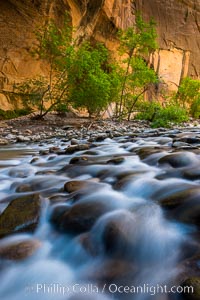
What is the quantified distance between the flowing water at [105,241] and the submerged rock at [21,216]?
19 mm

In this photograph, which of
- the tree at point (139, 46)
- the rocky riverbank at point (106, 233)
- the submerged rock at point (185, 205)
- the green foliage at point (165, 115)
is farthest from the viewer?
the tree at point (139, 46)

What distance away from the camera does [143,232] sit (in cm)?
144

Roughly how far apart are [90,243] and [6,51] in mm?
12852

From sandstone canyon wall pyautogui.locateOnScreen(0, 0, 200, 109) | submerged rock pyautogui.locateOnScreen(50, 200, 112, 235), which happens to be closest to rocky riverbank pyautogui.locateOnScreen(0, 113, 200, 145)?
sandstone canyon wall pyautogui.locateOnScreen(0, 0, 200, 109)

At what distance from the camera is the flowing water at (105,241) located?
1163 millimetres

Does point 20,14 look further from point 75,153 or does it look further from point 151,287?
point 151,287

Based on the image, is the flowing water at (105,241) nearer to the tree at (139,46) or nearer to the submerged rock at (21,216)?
the submerged rock at (21,216)

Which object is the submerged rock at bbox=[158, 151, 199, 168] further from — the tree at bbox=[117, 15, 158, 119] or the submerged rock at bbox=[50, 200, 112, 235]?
the tree at bbox=[117, 15, 158, 119]

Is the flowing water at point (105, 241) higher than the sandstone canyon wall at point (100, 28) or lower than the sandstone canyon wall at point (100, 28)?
lower

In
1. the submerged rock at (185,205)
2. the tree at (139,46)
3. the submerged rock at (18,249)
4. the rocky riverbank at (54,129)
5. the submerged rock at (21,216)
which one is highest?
the tree at (139,46)

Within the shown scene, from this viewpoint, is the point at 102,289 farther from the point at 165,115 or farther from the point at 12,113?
the point at 12,113

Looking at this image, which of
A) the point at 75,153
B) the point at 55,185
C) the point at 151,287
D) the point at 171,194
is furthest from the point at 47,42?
the point at 151,287

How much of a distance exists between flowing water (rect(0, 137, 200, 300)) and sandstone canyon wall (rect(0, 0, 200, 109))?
11177mm

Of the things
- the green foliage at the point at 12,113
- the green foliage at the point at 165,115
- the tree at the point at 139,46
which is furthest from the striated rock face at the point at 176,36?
the green foliage at the point at 12,113
